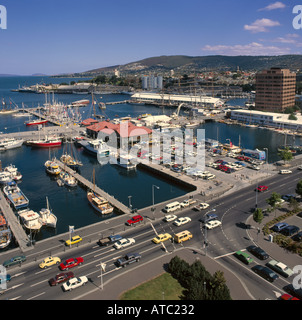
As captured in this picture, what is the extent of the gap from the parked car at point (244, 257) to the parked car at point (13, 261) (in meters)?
13.3

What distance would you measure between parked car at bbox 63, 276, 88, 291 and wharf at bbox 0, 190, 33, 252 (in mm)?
5636

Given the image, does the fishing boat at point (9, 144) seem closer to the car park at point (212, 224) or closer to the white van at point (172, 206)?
the white van at point (172, 206)

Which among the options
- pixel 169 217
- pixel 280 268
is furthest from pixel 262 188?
pixel 280 268

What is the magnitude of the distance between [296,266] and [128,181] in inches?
859

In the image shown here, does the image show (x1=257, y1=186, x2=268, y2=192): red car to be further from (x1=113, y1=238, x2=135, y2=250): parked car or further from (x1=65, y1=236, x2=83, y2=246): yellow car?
(x1=65, y1=236, x2=83, y2=246): yellow car

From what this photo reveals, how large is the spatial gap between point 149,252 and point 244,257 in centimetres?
586

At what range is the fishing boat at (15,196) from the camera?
28.2 metres

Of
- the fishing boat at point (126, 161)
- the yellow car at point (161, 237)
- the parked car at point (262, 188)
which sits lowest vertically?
the yellow car at point (161, 237)

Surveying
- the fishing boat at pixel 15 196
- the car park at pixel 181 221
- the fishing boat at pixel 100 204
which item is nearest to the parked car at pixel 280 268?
the car park at pixel 181 221

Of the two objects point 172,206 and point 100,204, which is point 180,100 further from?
point 172,206

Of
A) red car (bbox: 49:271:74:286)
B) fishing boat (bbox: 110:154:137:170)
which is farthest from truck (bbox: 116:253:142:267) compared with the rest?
fishing boat (bbox: 110:154:137:170)
